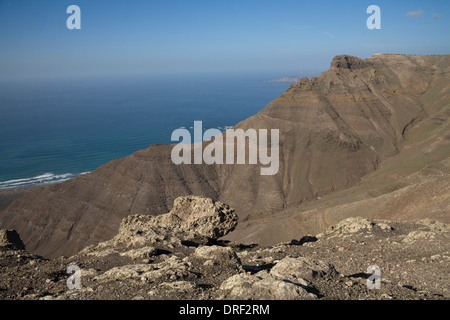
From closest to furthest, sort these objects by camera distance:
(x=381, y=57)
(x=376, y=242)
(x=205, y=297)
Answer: (x=205, y=297), (x=376, y=242), (x=381, y=57)

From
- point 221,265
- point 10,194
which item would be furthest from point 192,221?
point 10,194

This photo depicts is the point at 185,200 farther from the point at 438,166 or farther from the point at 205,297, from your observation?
the point at 438,166

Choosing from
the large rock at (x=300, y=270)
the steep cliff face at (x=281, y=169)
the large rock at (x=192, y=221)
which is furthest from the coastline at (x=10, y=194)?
the large rock at (x=300, y=270)

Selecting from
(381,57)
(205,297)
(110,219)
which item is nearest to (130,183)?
(110,219)

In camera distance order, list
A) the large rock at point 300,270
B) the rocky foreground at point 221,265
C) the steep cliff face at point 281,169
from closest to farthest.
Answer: the rocky foreground at point 221,265 < the large rock at point 300,270 < the steep cliff face at point 281,169

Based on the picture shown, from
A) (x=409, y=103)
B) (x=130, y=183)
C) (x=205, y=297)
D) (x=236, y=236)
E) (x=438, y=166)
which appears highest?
(x=409, y=103)

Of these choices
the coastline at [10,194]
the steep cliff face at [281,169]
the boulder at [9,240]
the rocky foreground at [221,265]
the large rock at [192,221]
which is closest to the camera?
the rocky foreground at [221,265]

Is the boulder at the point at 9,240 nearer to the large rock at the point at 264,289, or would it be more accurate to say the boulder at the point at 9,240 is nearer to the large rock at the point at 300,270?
the large rock at the point at 264,289

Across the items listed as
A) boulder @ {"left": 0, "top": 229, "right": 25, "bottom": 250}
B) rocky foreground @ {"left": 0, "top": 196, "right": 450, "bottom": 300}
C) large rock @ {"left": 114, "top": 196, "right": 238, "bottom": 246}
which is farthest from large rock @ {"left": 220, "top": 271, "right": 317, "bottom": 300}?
boulder @ {"left": 0, "top": 229, "right": 25, "bottom": 250}
